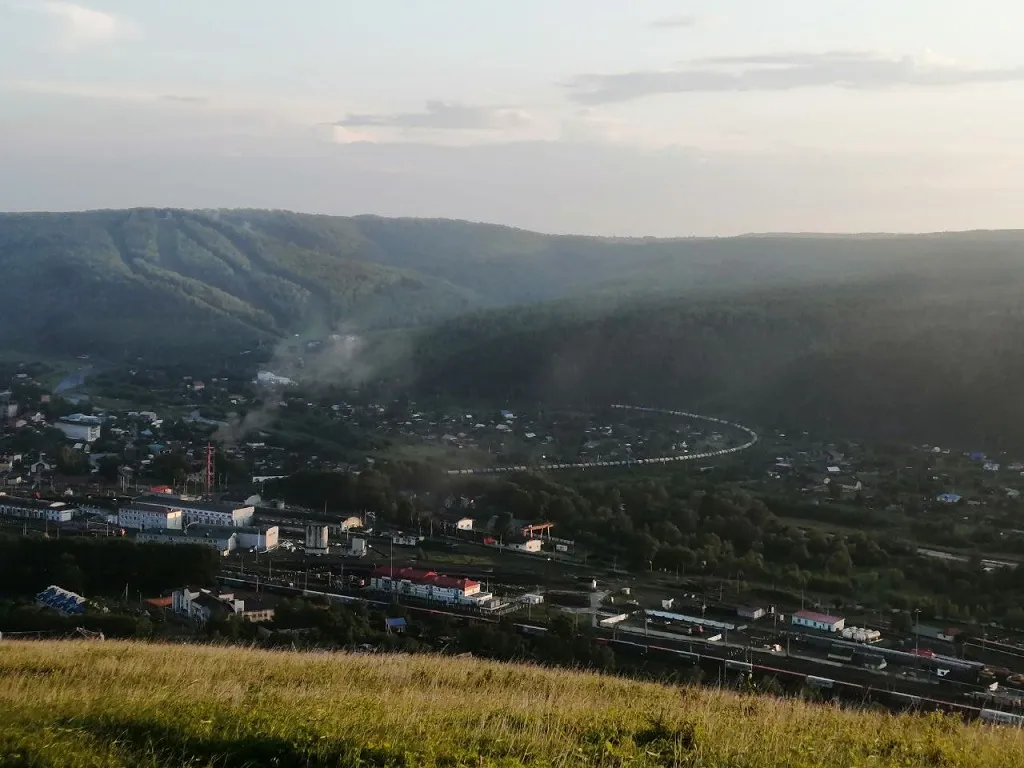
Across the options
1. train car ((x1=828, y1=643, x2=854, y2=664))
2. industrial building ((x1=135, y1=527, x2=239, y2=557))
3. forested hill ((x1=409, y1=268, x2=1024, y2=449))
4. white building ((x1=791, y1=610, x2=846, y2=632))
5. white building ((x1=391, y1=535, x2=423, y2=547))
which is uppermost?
forested hill ((x1=409, y1=268, x2=1024, y2=449))

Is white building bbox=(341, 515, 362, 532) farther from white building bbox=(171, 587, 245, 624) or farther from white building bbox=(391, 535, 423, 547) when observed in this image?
white building bbox=(171, 587, 245, 624)

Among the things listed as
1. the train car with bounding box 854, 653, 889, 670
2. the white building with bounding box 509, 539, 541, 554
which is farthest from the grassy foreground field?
the white building with bounding box 509, 539, 541, 554

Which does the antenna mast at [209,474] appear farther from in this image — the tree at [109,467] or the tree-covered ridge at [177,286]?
the tree-covered ridge at [177,286]

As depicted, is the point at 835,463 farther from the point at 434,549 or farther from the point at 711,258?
the point at 711,258

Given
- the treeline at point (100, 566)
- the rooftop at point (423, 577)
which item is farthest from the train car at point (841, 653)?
the treeline at point (100, 566)

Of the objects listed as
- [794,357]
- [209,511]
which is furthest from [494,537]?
[794,357]

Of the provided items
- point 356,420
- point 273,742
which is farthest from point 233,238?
point 273,742
